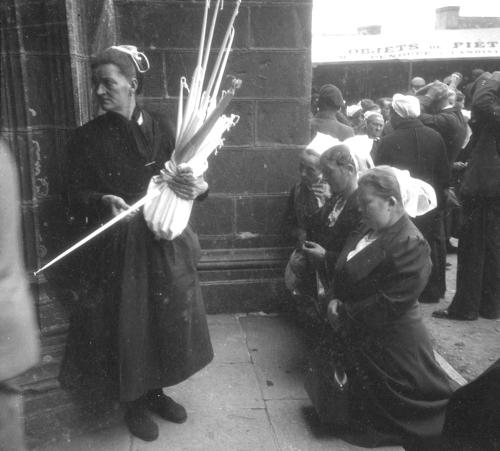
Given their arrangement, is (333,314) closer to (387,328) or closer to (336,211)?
(387,328)

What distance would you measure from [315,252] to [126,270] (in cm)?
113

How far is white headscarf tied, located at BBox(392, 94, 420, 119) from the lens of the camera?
570 centimetres

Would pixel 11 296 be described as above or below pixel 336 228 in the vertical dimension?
above

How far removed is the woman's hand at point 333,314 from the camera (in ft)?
11.2

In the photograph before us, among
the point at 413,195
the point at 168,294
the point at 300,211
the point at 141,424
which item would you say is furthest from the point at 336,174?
the point at 141,424

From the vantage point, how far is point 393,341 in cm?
330

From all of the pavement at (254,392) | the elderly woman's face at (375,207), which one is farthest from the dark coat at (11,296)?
the elderly woman's face at (375,207)

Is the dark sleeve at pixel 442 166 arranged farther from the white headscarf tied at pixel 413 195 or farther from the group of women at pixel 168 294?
the group of women at pixel 168 294

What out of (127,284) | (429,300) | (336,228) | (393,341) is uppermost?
(336,228)

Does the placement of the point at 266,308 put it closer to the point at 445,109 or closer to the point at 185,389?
the point at 185,389

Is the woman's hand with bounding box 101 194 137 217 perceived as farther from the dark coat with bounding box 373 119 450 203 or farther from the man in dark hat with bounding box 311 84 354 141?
the dark coat with bounding box 373 119 450 203

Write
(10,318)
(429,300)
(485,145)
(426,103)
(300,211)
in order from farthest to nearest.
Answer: (426,103) < (429,300) < (485,145) < (300,211) < (10,318)

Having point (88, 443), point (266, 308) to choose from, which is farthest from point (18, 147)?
point (266, 308)

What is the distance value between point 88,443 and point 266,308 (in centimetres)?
216
